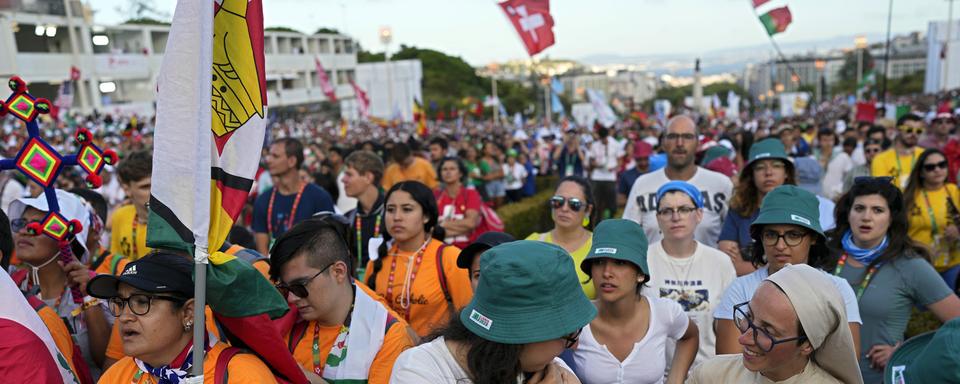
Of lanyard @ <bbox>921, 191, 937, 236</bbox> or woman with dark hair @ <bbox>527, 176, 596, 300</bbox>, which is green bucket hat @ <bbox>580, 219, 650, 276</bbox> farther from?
lanyard @ <bbox>921, 191, 937, 236</bbox>

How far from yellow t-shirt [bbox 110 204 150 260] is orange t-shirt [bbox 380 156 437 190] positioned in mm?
4187

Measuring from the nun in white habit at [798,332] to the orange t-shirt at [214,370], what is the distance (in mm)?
1682

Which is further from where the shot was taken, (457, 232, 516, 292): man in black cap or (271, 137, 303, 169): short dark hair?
(271, 137, 303, 169): short dark hair

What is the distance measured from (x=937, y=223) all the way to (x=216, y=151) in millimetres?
5451

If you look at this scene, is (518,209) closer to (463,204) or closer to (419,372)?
(463,204)

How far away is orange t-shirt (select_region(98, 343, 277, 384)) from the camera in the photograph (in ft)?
7.65

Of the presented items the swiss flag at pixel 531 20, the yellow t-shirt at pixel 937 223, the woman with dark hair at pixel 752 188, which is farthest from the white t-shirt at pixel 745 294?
the swiss flag at pixel 531 20

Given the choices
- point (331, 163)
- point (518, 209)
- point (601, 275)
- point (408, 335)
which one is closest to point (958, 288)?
point (601, 275)

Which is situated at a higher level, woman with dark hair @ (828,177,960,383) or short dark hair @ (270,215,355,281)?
short dark hair @ (270,215,355,281)

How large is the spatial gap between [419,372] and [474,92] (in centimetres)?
8423

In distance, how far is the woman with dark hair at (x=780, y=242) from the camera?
10.9 feet

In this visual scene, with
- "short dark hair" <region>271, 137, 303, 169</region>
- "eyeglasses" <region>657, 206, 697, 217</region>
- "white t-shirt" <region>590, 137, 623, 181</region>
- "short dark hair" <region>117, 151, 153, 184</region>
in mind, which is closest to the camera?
"eyeglasses" <region>657, 206, 697, 217</region>

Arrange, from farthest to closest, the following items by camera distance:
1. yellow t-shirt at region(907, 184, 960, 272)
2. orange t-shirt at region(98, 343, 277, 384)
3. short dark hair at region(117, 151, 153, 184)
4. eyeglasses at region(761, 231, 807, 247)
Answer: yellow t-shirt at region(907, 184, 960, 272)
short dark hair at region(117, 151, 153, 184)
eyeglasses at region(761, 231, 807, 247)
orange t-shirt at region(98, 343, 277, 384)

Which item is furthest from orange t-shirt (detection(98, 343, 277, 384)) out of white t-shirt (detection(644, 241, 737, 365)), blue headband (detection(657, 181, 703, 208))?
blue headband (detection(657, 181, 703, 208))
